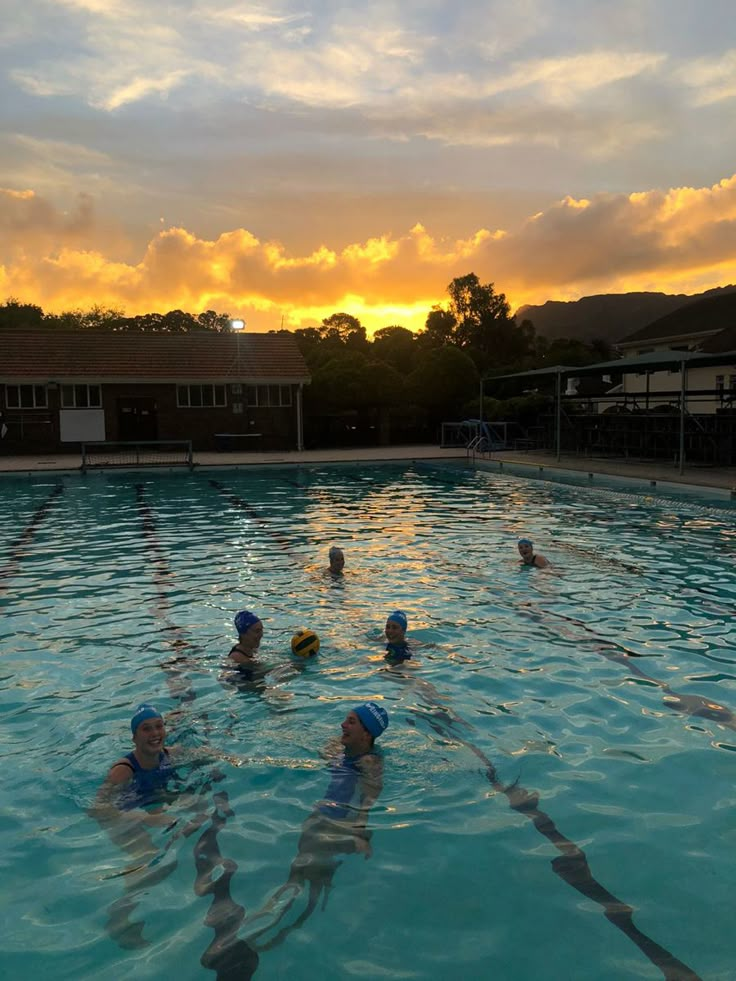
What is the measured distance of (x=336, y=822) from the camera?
15.7ft

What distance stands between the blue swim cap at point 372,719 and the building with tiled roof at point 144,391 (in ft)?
91.0

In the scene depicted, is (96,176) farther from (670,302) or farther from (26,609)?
(670,302)

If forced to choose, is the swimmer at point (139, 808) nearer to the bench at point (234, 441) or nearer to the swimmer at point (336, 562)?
the swimmer at point (336, 562)

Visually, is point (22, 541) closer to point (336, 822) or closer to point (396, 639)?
point (396, 639)

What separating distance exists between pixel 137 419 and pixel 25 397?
170 inches

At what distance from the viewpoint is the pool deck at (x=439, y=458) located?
2014 cm

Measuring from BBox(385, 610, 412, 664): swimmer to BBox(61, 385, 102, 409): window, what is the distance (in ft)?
89.7

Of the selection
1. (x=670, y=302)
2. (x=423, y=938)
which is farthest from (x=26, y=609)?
(x=670, y=302)

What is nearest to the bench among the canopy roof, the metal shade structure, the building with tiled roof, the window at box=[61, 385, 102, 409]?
the building with tiled roof

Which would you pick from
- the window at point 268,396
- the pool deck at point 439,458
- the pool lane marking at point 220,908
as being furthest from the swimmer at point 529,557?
the window at point 268,396

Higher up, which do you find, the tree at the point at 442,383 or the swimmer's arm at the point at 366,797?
the tree at the point at 442,383

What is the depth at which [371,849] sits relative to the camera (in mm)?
4500

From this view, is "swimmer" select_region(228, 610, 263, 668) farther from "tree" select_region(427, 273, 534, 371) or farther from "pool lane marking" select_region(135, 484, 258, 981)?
"tree" select_region(427, 273, 534, 371)

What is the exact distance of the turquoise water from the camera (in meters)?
3.81
